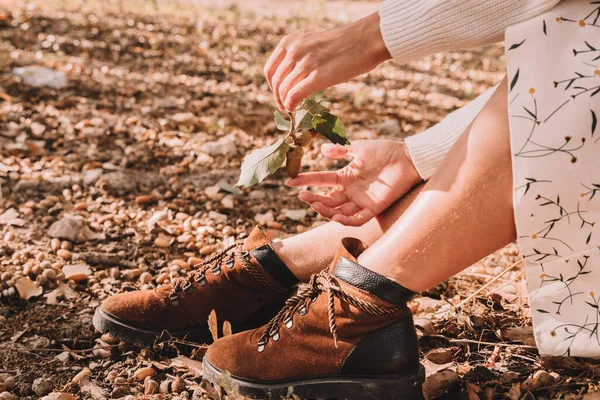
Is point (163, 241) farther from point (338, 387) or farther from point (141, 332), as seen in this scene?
point (338, 387)

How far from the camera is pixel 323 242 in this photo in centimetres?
164

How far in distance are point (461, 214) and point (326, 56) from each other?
430 millimetres

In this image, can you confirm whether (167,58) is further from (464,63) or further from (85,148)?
(464,63)

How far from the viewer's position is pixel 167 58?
4.30m

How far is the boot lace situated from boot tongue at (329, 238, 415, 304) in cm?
2

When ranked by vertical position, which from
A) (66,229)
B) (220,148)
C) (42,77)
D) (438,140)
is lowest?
(66,229)

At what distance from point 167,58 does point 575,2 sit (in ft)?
11.4

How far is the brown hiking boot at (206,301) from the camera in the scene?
1.62 m

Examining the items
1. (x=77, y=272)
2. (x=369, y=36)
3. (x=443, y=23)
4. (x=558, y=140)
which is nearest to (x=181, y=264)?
(x=77, y=272)

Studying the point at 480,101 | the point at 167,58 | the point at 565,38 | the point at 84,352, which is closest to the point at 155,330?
the point at 84,352

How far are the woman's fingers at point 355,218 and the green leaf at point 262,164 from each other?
0.20m

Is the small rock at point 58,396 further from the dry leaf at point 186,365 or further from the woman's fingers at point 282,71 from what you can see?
the woman's fingers at point 282,71

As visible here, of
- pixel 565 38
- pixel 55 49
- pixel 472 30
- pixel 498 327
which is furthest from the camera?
pixel 55 49

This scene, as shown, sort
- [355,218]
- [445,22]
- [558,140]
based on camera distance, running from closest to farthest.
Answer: [558,140] → [445,22] → [355,218]
